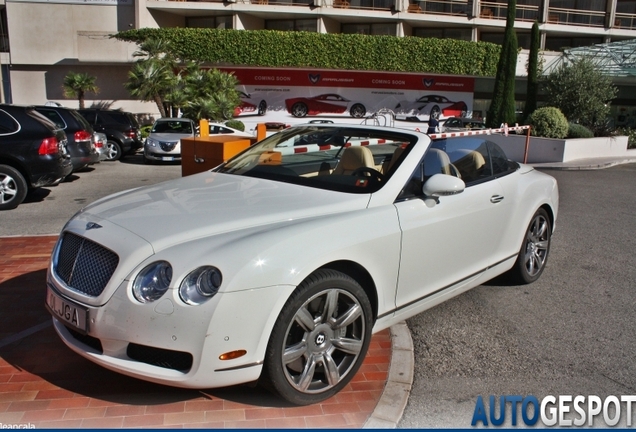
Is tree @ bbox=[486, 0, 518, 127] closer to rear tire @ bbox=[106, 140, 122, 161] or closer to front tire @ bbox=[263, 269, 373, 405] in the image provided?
rear tire @ bbox=[106, 140, 122, 161]

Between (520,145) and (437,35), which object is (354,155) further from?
(437,35)

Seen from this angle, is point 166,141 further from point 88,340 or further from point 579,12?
point 579,12

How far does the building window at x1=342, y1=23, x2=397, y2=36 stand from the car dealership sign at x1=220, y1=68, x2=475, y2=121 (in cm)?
397

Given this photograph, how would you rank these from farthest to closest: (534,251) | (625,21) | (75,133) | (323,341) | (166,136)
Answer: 1. (625,21)
2. (166,136)
3. (75,133)
4. (534,251)
5. (323,341)

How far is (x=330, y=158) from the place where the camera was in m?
4.55

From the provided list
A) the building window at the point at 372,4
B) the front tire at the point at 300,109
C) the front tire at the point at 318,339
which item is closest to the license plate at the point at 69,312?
the front tire at the point at 318,339

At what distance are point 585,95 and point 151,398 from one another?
22.5m

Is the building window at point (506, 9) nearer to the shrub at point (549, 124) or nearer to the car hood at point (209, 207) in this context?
the shrub at point (549, 124)

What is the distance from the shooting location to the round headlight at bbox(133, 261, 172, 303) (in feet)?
9.75

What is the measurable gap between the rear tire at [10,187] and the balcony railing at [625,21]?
41.3 metres

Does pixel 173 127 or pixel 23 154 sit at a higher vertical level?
pixel 173 127

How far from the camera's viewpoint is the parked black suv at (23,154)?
9.15 metres

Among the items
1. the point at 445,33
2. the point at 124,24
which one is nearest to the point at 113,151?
the point at 124,24

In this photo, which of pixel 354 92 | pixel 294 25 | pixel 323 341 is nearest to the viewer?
pixel 323 341
